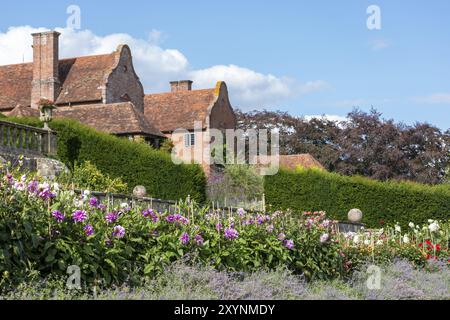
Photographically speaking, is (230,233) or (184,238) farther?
(230,233)

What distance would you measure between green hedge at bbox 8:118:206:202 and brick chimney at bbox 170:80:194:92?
24.3 metres

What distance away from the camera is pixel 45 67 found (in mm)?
42969

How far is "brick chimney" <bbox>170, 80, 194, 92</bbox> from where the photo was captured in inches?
1955

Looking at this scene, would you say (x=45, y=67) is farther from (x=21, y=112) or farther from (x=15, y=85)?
(x=21, y=112)

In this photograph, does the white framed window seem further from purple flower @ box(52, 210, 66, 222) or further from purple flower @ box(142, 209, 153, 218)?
purple flower @ box(52, 210, 66, 222)

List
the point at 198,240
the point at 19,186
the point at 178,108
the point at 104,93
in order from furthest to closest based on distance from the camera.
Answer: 1. the point at 178,108
2. the point at 104,93
3. the point at 198,240
4. the point at 19,186

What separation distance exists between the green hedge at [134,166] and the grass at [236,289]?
14.6 metres

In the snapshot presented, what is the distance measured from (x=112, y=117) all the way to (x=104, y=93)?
400cm

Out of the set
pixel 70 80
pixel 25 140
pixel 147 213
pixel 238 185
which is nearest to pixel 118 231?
pixel 147 213

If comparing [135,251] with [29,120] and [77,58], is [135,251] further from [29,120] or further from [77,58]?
[77,58]

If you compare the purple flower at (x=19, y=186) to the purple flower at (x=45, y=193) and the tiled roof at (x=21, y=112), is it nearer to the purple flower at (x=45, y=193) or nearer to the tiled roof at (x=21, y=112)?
the purple flower at (x=45, y=193)

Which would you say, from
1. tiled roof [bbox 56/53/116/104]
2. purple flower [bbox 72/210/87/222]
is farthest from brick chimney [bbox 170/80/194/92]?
purple flower [bbox 72/210/87/222]

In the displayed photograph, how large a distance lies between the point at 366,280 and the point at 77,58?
37.2 meters

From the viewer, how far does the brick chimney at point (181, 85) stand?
49656 mm
